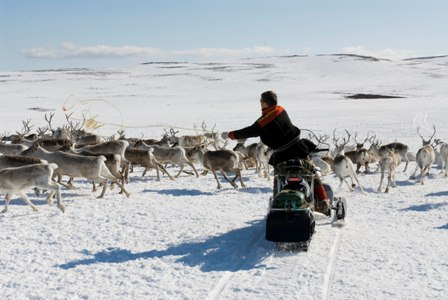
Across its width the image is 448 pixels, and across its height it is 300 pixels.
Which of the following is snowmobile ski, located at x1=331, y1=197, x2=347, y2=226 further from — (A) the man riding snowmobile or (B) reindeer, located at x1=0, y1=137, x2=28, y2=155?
(B) reindeer, located at x1=0, y1=137, x2=28, y2=155

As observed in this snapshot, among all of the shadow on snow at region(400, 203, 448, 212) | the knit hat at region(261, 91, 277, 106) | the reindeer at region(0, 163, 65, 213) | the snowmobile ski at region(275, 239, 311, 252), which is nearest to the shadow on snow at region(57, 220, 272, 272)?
the snowmobile ski at region(275, 239, 311, 252)

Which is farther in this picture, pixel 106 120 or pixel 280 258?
pixel 106 120

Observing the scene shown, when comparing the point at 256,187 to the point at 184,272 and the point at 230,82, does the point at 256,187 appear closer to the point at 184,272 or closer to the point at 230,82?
the point at 184,272

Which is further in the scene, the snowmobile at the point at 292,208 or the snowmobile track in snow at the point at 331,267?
the snowmobile at the point at 292,208

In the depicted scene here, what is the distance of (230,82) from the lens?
2955 inches

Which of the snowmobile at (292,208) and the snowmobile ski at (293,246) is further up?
the snowmobile at (292,208)

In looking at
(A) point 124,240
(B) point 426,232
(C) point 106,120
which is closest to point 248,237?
(A) point 124,240

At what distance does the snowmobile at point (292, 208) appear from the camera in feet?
21.3

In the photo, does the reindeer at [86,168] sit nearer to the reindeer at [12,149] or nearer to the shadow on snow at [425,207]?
the reindeer at [12,149]

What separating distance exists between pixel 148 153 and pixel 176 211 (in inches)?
209

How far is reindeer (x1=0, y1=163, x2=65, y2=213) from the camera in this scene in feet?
30.2

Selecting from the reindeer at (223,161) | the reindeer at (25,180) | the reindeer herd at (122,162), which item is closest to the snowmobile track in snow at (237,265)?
the reindeer herd at (122,162)

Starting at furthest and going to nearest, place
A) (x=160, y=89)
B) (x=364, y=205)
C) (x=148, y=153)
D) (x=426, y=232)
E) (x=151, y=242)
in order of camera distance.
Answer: (x=160, y=89)
(x=148, y=153)
(x=364, y=205)
(x=426, y=232)
(x=151, y=242)

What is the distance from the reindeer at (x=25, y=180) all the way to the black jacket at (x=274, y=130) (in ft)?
12.6
